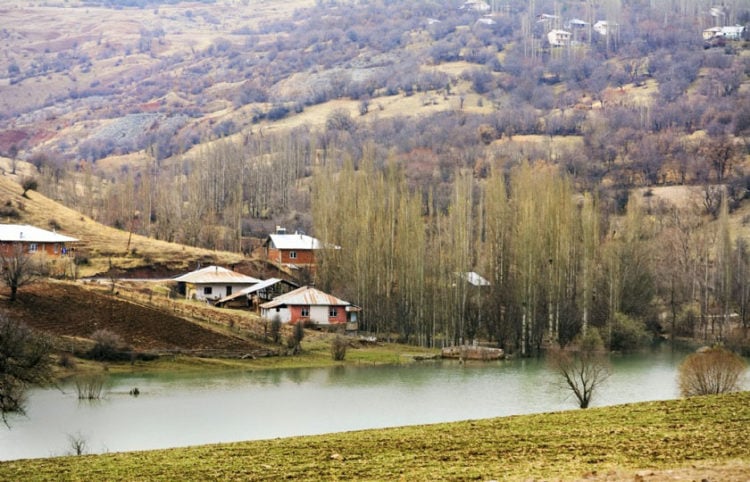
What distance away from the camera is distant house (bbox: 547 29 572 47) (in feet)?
573

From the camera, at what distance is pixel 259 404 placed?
119 ft

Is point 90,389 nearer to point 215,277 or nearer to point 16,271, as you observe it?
point 16,271

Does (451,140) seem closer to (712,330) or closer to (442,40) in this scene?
(712,330)

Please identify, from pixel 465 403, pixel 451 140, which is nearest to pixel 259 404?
pixel 465 403

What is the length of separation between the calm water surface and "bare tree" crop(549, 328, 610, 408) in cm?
66

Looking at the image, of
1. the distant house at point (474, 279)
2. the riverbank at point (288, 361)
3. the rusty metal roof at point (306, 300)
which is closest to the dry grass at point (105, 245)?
the rusty metal roof at point (306, 300)

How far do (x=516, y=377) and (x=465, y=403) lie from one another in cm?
866

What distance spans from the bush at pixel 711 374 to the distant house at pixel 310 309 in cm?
3084

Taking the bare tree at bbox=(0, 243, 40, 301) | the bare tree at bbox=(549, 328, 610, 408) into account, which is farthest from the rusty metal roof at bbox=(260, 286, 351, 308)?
the bare tree at bbox=(549, 328, 610, 408)

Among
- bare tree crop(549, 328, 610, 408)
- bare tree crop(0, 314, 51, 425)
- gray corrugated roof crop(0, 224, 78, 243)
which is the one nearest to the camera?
bare tree crop(0, 314, 51, 425)

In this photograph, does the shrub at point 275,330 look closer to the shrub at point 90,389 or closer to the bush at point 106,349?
the bush at point 106,349

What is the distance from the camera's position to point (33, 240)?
207 ft

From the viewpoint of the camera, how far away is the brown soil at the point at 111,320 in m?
48.2

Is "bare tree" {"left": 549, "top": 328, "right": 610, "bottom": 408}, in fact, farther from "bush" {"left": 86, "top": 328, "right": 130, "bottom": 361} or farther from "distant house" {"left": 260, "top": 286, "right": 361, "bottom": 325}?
"bush" {"left": 86, "top": 328, "right": 130, "bottom": 361}
